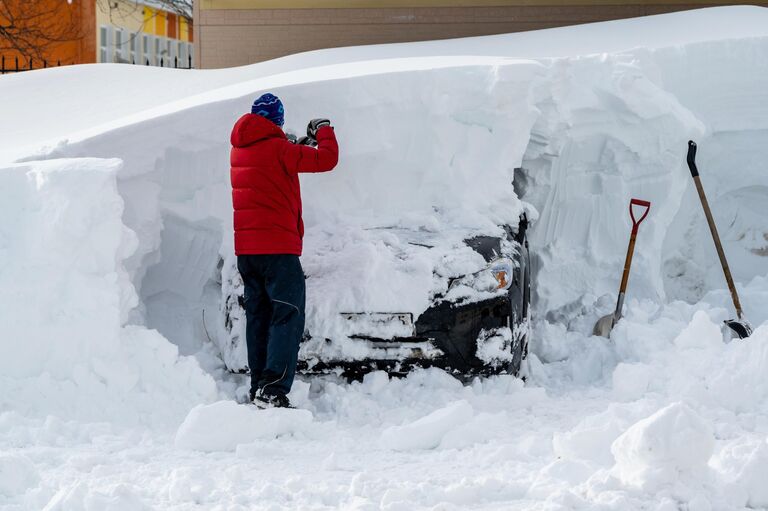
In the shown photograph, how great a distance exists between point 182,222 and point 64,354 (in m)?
1.55

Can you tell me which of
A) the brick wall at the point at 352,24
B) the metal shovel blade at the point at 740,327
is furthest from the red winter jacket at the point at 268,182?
the brick wall at the point at 352,24

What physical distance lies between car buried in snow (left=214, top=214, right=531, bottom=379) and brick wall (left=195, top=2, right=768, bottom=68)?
863 centimetres

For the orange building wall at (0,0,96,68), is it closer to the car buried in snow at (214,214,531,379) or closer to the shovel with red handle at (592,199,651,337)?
the shovel with red handle at (592,199,651,337)

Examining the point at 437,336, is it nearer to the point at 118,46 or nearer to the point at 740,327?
the point at 740,327

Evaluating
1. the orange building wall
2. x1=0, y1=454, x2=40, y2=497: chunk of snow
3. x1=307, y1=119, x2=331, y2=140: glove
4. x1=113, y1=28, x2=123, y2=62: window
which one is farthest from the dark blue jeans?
x1=113, y1=28, x2=123, y2=62: window

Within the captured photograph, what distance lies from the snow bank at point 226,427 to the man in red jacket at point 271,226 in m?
0.49

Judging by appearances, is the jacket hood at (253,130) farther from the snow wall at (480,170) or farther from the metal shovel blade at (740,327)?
the metal shovel blade at (740,327)

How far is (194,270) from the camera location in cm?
694

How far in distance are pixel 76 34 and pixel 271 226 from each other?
73.0 ft

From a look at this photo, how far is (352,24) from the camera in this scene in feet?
47.4

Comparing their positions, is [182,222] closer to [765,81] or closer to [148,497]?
[148,497]

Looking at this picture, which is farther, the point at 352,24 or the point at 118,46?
the point at 118,46

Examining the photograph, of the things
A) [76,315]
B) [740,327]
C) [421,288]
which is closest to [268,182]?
[421,288]

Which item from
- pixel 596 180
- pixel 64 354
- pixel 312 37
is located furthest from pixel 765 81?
pixel 312 37
